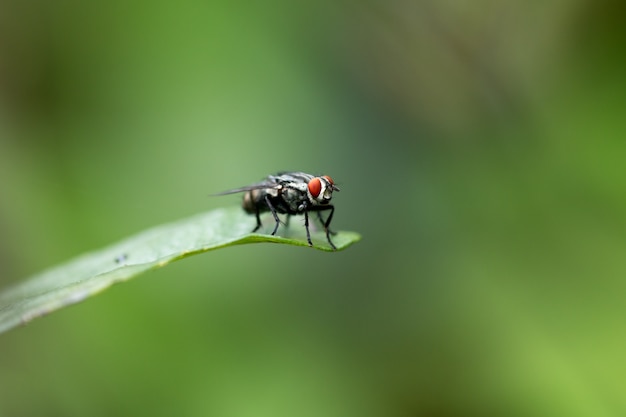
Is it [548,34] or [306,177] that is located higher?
[548,34]

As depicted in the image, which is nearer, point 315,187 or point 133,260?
point 133,260

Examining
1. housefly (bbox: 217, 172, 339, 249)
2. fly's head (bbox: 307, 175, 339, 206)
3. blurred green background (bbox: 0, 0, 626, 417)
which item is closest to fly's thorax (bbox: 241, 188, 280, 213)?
housefly (bbox: 217, 172, 339, 249)

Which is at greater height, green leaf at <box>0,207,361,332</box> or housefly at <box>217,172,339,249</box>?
housefly at <box>217,172,339,249</box>

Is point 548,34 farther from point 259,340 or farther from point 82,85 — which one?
point 82,85

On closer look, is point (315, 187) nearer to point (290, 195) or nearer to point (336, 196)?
point (290, 195)

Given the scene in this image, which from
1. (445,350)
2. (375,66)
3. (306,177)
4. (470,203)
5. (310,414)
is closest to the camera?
(306,177)

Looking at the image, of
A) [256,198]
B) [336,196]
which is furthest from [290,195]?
[336,196]

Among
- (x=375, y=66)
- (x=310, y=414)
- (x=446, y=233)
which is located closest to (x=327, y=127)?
(x=375, y=66)

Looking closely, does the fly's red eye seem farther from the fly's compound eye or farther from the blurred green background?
the blurred green background
